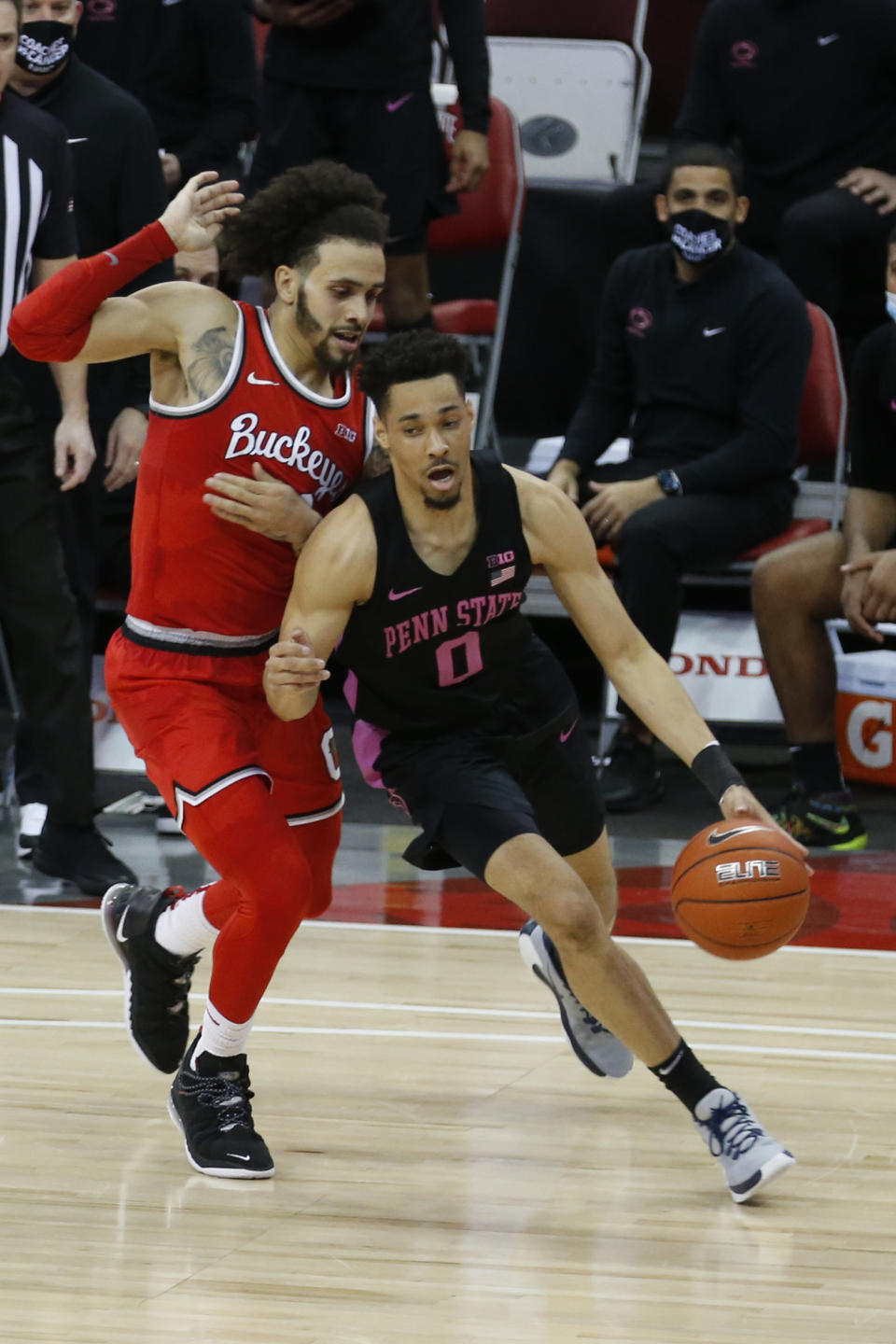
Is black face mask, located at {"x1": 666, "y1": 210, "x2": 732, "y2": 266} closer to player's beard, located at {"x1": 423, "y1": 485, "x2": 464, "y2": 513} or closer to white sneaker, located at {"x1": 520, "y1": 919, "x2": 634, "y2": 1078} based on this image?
player's beard, located at {"x1": 423, "y1": 485, "x2": 464, "y2": 513}

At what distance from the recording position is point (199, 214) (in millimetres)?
3842

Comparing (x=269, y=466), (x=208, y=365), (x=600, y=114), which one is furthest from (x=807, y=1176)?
(x=600, y=114)

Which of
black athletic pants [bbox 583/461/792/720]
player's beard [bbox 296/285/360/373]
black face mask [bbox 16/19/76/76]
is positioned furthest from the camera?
black athletic pants [bbox 583/461/792/720]

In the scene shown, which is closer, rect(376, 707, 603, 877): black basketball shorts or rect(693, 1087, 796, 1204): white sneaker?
rect(693, 1087, 796, 1204): white sneaker

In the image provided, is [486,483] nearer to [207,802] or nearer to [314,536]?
[314,536]

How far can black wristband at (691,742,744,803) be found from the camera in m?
3.54

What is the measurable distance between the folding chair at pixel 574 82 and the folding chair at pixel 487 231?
85 cm

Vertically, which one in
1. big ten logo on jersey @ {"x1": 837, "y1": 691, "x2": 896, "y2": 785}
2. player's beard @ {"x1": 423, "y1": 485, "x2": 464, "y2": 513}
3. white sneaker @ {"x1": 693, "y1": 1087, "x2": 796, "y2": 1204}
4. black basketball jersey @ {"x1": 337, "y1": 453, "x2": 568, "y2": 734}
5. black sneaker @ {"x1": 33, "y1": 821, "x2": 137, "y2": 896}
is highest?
player's beard @ {"x1": 423, "y1": 485, "x2": 464, "y2": 513}

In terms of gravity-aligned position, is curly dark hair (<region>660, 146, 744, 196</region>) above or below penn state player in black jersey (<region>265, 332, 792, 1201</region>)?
above

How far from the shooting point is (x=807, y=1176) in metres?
3.56

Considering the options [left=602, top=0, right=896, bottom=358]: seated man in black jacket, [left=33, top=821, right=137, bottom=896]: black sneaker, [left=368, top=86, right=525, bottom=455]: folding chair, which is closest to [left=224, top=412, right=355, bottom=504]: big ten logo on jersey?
[left=33, top=821, right=137, bottom=896]: black sneaker

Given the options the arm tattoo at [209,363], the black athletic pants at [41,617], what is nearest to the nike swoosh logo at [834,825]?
the black athletic pants at [41,617]

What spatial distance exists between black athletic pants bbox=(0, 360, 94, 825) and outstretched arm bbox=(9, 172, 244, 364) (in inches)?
57.8

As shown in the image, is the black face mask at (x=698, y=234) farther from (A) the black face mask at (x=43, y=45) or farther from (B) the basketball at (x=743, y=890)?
(B) the basketball at (x=743, y=890)
